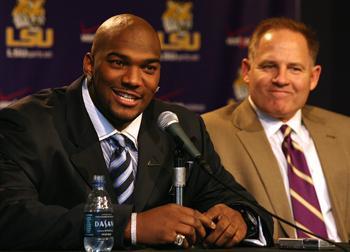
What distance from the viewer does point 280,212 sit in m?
4.20

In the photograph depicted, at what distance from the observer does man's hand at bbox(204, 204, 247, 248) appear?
3.34 meters

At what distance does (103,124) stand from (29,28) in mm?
1885

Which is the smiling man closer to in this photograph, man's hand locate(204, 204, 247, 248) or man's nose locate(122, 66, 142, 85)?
man's hand locate(204, 204, 247, 248)

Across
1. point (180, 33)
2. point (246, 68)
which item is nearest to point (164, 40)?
point (180, 33)

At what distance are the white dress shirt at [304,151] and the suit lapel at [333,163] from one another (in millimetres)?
31

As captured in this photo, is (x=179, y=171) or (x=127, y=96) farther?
(x=127, y=96)

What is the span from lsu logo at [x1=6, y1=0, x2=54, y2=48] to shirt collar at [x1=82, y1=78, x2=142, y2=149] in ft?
5.44

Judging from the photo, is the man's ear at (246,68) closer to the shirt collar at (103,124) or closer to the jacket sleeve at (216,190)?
the jacket sleeve at (216,190)

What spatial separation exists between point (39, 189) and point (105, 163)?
0.28 m

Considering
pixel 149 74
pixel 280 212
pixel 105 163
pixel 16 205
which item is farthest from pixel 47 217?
pixel 280 212

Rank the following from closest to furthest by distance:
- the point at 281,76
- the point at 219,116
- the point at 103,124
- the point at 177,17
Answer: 1. the point at 103,124
2. the point at 281,76
3. the point at 219,116
4. the point at 177,17

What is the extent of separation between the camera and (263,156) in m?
4.30

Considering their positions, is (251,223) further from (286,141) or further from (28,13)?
(28,13)

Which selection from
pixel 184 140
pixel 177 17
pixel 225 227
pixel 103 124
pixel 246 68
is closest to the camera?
pixel 184 140
